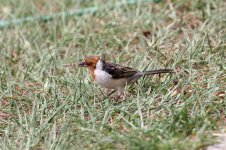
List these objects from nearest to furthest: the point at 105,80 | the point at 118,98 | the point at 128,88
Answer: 1. the point at 105,80
2. the point at 118,98
3. the point at 128,88

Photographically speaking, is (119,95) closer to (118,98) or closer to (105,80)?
(118,98)

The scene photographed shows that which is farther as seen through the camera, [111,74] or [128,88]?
[128,88]

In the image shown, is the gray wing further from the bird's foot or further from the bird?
the bird's foot

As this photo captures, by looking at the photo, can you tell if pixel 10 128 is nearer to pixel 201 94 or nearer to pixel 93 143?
pixel 93 143

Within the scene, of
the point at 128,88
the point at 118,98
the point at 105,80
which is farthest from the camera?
the point at 128,88

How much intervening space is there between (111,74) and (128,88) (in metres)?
0.36

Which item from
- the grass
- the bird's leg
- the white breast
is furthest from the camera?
the bird's leg

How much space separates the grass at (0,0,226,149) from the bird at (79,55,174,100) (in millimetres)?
127

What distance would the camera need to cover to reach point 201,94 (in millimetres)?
5562

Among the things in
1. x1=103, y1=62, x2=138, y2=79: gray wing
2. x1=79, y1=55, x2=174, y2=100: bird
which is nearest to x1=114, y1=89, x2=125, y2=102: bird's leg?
x1=79, y1=55, x2=174, y2=100: bird

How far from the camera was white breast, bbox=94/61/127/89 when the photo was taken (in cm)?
578

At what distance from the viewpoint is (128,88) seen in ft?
20.2

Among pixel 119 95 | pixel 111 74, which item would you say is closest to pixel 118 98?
pixel 119 95

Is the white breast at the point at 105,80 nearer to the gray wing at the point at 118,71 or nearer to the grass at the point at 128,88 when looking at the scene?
the gray wing at the point at 118,71
